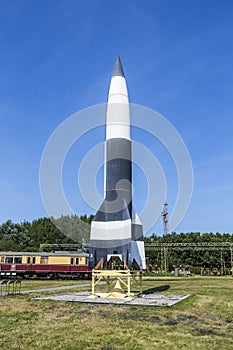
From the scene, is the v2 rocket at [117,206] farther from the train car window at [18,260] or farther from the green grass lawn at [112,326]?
the train car window at [18,260]

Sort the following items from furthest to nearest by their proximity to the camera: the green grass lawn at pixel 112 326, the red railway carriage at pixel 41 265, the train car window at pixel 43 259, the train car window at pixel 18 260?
1. the train car window at pixel 43 259
2. the train car window at pixel 18 260
3. the red railway carriage at pixel 41 265
4. the green grass lawn at pixel 112 326

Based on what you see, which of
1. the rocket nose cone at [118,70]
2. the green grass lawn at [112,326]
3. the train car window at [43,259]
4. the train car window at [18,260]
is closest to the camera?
the green grass lawn at [112,326]

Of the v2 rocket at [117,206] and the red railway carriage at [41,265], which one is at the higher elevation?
the v2 rocket at [117,206]

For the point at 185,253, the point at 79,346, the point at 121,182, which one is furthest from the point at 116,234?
the point at 185,253

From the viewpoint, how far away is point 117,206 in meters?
18.0

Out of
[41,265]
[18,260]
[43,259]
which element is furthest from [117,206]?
[18,260]

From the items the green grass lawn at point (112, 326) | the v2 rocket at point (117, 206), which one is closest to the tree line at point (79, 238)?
the v2 rocket at point (117, 206)

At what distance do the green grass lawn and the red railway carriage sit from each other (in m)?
19.7

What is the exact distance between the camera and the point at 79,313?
11828 mm

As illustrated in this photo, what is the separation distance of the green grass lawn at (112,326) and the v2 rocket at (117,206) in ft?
12.8

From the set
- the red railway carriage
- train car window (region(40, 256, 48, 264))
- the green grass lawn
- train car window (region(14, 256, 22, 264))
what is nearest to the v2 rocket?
the green grass lawn

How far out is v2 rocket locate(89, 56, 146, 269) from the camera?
17469 millimetres

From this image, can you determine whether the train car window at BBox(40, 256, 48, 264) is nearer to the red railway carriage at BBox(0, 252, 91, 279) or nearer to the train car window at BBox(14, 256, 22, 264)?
the red railway carriage at BBox(0, 252, 91, 279)

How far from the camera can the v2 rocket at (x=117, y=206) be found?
57.3 feet
